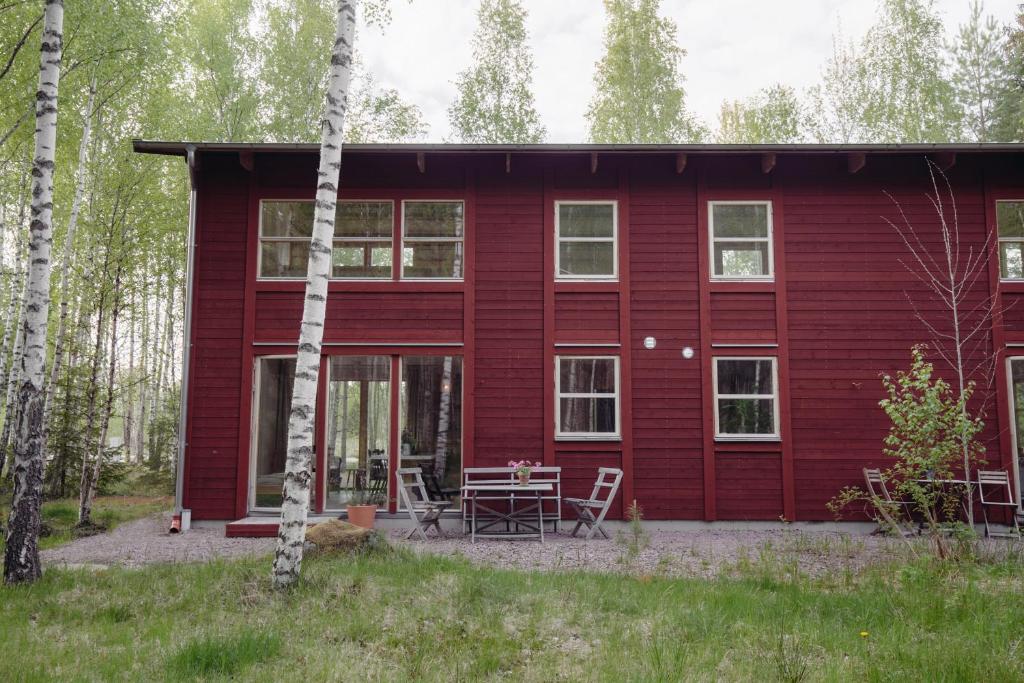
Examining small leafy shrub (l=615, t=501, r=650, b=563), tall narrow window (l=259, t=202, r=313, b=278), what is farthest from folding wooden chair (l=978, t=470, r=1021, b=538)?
tall narrow window (l=259, t=202, r=313, b=278)

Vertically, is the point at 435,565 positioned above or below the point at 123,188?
below

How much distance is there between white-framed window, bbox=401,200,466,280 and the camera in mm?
10375

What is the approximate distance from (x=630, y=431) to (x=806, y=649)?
5817 millimetres

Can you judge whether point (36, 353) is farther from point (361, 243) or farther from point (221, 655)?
point (361, 243)

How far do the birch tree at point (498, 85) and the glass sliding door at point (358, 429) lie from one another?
8819mm

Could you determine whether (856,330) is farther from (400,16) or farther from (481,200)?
(400,16)

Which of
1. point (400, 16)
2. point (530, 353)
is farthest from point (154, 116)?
point (530, 353)

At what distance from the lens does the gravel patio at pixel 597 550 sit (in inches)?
274

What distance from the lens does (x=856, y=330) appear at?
10.1 m

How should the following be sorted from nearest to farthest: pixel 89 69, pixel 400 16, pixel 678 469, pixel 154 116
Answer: pixel 400 16
pixel 678 469
pixel 89 69
pixel 154 116

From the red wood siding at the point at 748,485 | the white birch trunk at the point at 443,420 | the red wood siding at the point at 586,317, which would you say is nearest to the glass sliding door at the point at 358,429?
the white birch trunk at the point at 443,420

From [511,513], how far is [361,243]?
178 inches

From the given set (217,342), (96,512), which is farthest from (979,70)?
(96,512)

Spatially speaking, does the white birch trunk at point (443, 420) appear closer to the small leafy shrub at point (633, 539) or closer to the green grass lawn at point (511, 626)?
the small leafy shrub at point (633, 539)
